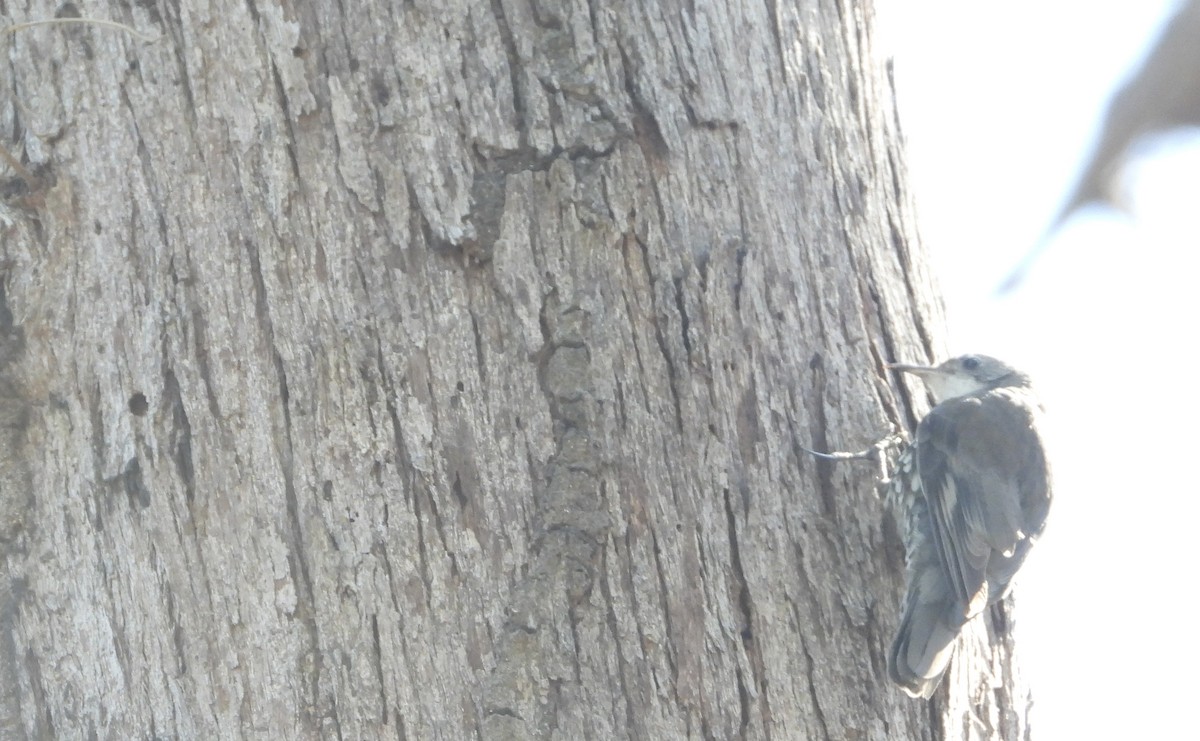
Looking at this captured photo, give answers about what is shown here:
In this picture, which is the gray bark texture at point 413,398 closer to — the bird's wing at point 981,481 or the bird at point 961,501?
the bird at point 961,501

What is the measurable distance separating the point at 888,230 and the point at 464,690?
1.32 m

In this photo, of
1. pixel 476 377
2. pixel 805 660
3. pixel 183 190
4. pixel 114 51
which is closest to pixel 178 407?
pixel 183 190

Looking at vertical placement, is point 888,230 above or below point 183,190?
below

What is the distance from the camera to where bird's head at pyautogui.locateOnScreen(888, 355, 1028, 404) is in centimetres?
266

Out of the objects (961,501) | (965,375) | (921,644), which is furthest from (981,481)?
(921,644)

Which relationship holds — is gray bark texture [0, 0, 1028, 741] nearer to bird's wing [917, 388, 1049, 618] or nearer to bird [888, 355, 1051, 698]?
bird [888, 355, 1051, 698]

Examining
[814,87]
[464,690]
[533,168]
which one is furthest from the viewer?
[814,87]

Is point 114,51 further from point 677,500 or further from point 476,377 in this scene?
point 677,500

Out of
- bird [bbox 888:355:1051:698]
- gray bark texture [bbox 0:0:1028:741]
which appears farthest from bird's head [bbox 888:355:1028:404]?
gray bark texture [bbox 0:0:1028:741]

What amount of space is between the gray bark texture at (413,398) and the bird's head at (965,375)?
0.43 meters

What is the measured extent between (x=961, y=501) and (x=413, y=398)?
5.61 ft

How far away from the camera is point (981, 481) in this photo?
127 inches

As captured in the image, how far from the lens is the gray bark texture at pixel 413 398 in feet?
6.79

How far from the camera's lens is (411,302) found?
2141 millimetres
